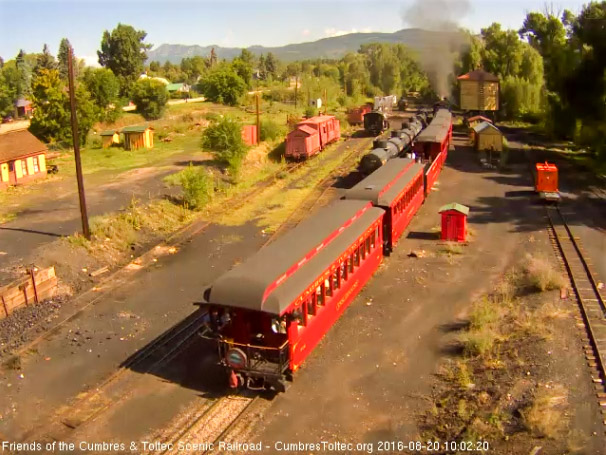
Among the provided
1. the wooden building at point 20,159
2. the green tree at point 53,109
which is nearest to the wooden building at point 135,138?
the green tree at point 53,109

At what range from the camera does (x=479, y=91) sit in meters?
61.7

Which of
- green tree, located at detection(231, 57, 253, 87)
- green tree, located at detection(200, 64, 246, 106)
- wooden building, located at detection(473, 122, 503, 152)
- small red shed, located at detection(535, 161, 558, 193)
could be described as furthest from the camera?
green tree, located at detection(231, 57, 253, 87)

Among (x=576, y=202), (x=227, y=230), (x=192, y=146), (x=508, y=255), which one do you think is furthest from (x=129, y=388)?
(x=192, y=146)

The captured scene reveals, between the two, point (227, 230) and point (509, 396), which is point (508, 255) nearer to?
point (509, 396)

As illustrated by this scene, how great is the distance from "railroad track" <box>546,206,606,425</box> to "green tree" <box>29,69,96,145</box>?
120 ft

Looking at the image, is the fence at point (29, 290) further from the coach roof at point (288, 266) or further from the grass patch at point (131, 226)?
the coach roof at point (288, 266)

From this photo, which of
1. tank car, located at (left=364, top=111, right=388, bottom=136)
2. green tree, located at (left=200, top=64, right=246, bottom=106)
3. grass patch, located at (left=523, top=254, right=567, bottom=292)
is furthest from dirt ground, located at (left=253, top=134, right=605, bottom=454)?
green tree, located at (left=200, top=64, right=246, bottom=106)

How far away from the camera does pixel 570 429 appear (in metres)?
11.5

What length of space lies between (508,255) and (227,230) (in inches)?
491

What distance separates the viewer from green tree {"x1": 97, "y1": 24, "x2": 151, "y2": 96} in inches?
3282

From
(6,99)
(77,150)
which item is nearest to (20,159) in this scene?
(77,150)

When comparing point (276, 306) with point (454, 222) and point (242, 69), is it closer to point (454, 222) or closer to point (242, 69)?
point (454, 222)

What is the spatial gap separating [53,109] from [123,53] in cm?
4146

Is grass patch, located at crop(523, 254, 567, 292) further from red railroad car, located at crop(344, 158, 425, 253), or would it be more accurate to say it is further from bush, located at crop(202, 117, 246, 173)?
bush, located at crop(202, 117, 246, 173)
